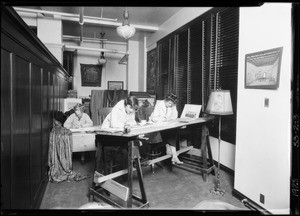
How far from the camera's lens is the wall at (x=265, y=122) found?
1945 mm

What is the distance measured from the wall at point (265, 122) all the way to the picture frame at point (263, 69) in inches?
2.0

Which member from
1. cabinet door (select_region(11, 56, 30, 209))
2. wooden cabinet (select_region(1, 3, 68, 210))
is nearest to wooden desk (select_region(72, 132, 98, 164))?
wooden cabinet (select_region(1, 3, 68, 210))

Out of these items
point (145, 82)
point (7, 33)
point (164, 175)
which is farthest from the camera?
point (145, 82)

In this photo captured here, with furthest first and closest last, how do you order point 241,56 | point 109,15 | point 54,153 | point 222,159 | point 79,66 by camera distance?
point 79,66, point 109,15, point 222,159, point 54,153, point 241,56

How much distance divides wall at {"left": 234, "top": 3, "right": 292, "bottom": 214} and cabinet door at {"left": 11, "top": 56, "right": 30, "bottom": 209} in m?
2.11

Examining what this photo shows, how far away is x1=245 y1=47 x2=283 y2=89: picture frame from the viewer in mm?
2059

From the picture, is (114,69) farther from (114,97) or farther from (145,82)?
(114,97)

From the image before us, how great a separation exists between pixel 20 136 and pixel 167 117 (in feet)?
9.97

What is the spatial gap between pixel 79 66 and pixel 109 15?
3197 mm

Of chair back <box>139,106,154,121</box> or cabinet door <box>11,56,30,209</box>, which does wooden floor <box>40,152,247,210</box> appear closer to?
cabinet door <box>11,56,30,209</box>

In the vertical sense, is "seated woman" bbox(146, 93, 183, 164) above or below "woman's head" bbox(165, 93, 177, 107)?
below

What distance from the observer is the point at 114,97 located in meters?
6.15

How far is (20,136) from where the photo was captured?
151 centimetres

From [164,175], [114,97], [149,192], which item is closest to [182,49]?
[114,97]
